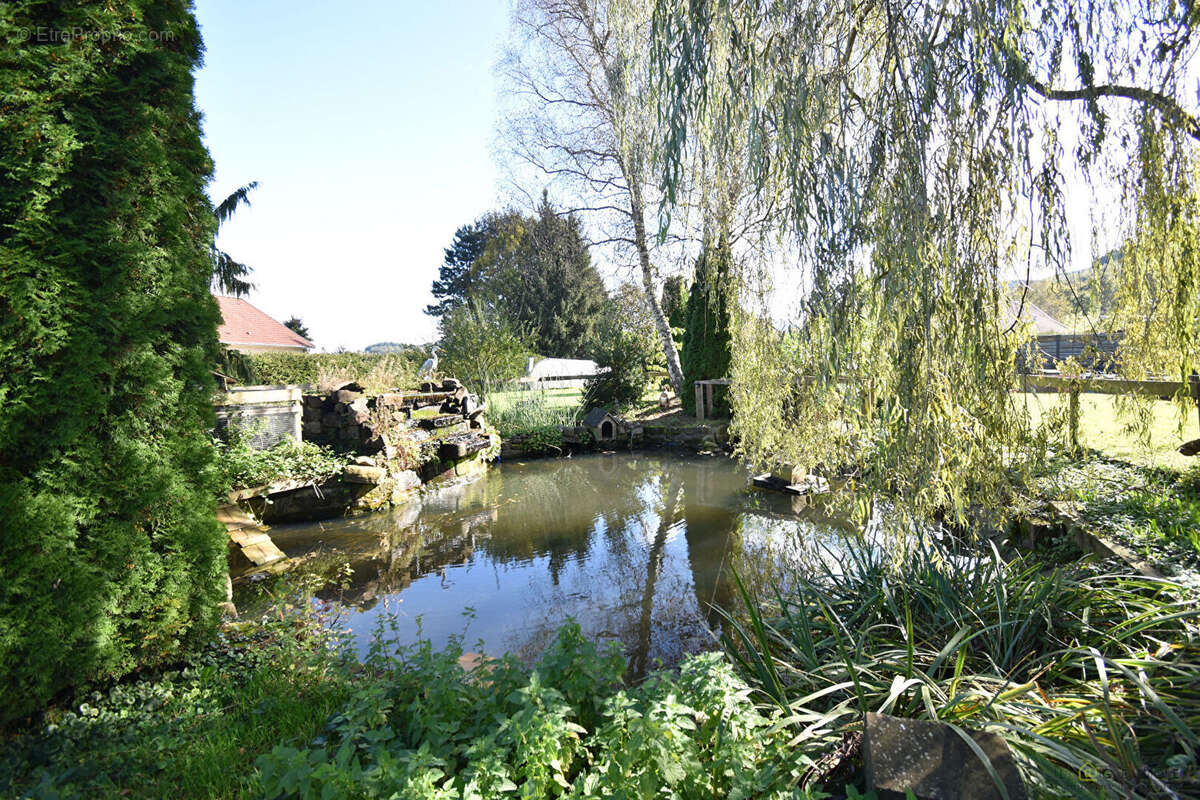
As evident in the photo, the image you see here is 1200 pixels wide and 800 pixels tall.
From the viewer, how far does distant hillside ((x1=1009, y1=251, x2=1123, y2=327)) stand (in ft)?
7.64

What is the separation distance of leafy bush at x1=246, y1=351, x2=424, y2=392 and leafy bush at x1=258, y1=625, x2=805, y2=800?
803 centimetres

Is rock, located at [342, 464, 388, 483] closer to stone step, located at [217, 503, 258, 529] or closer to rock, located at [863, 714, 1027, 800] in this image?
stone step, located at [217, 503, 258, 529]

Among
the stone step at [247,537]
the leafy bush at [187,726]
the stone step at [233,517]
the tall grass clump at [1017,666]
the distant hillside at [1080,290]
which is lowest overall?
the leafy bush at [187,726]

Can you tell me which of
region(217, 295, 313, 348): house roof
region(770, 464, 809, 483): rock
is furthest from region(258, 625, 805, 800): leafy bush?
region(217, 295, 313, 348): house roof

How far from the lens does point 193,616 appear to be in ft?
8.98

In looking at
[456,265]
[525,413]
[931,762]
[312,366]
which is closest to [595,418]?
[525,413]

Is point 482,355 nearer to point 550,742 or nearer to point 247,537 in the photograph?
point 247,537

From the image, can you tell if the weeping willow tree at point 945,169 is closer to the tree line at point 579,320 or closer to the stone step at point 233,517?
the tree line at point 579,320

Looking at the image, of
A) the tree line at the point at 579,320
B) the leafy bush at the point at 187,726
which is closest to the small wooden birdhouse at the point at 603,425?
the tree line at the point at 579,320

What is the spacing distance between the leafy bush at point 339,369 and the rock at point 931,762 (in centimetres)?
894

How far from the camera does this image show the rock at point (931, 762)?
1262mm

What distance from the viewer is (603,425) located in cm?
1043

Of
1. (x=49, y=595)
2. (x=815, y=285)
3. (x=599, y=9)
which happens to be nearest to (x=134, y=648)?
(x=49, y=595)

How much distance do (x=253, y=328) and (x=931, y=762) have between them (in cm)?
2520
